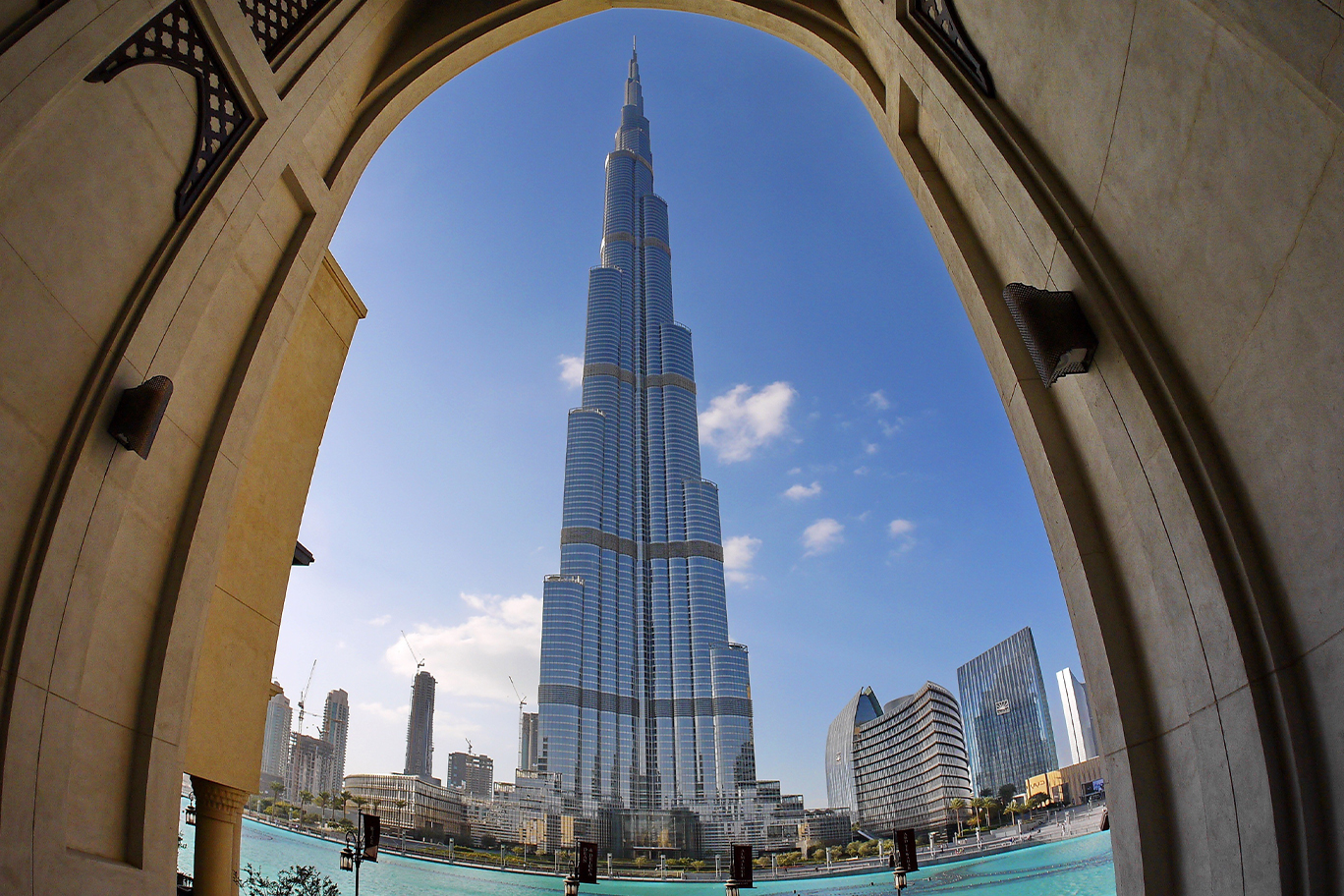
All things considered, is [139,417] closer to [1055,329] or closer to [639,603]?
[1055,329]

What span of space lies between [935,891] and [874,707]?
185 feet

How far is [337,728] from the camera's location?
456 feet

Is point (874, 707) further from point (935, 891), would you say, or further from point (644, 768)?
point (935, 891)

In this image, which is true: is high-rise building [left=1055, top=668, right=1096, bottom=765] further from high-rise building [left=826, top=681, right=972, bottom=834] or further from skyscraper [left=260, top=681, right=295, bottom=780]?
skyscraper [left=260, top=681, right=295, bottom=780]

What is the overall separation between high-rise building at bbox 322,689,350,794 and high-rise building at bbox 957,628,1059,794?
109 m

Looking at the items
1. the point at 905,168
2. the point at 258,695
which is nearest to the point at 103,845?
the point at 258,695

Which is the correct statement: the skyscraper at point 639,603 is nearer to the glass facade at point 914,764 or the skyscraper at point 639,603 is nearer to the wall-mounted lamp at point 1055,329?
the glass facade at point 914,764

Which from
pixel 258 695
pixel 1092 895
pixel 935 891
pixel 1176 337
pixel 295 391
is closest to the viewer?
pixel 1176 337

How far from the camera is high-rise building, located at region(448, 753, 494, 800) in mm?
169875

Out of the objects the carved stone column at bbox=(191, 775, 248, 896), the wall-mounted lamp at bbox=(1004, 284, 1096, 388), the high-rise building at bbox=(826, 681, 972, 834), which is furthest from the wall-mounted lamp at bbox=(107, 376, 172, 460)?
the high-rise building at bbox=(826, 681, 972, 834)


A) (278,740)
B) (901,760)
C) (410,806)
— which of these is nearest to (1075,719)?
(901,760)

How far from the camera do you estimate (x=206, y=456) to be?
5.39 meters

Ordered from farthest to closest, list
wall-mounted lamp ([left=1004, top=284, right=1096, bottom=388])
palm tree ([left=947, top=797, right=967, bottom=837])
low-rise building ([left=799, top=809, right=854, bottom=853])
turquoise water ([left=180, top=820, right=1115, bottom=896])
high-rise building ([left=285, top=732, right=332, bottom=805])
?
high-rise building ([left=285, top=732, right=332, bottom=805]), low-rise building ([left=799, top=809, right=854, bottom=853]), palm tree ([left=947, top=797, right=967, bottom=837]), turquoise water ([left=180, top=820, right=1115, bottom=896]), wall-mounted lamp ([left=1004, top=284, right=1096, bottom=388])

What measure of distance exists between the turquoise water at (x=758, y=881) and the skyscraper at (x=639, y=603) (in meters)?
20.3
